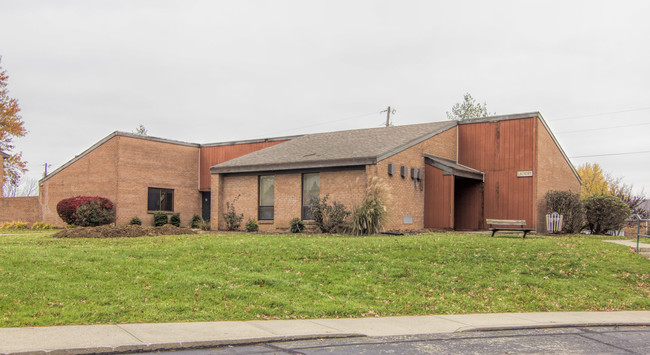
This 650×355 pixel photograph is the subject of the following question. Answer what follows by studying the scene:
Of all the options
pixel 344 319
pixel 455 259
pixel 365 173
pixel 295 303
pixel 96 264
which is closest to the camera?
pixel 344 319

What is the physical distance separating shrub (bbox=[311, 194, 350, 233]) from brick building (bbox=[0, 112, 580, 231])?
640 millimetres

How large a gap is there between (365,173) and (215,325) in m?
14.4

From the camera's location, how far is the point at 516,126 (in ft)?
84.4

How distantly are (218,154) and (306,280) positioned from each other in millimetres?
23591

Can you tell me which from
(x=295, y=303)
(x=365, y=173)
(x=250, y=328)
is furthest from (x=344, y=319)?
(x=365, y=173)

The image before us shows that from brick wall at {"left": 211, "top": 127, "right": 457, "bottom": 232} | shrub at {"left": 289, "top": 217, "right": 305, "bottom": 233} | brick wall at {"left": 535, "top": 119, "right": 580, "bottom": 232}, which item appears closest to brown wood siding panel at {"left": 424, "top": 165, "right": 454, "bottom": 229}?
brick wall at {"left": 211, "top": 127, "right": 457, "bottom": 232}

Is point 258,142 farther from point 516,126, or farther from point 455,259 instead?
point 455,259

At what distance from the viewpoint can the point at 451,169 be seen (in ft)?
79.5

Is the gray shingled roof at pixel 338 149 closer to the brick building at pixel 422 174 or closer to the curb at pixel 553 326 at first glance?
the brick building at pixel 422 174

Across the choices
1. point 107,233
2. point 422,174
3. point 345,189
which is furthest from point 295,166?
point 107,233

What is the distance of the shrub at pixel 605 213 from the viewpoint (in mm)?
25156

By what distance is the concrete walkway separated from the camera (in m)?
7.07

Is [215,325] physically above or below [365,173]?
below

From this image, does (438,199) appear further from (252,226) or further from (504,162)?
(252,226)
